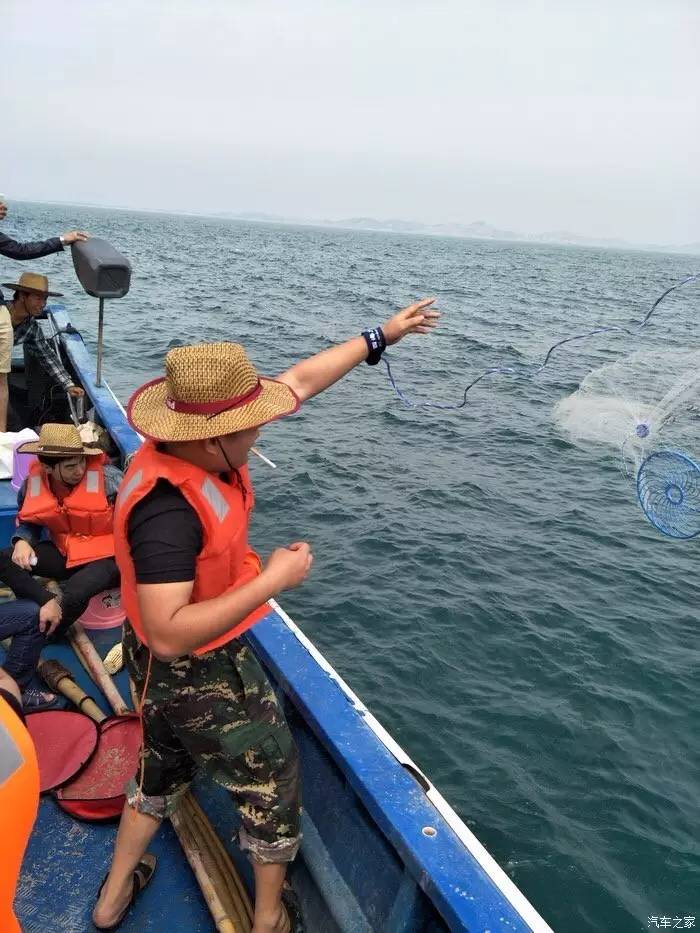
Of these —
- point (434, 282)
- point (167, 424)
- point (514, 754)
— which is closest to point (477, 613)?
point (514, 754)

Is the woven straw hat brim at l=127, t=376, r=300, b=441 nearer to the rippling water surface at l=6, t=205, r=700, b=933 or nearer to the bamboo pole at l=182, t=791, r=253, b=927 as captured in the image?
the bamboo pole at l=182, t=791, r=253, b=927

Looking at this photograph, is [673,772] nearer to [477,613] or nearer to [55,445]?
[477,613]

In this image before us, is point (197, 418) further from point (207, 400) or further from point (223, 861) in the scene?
point (223, 861)

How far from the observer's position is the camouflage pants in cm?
223

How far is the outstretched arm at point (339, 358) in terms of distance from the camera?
2.79m

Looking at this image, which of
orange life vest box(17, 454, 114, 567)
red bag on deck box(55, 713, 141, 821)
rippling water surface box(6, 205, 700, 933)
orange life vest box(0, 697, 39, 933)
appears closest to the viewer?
orange life vest box(0, 697, 39, 933)

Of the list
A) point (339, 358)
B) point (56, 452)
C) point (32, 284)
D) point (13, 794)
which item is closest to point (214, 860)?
point (13, 794)

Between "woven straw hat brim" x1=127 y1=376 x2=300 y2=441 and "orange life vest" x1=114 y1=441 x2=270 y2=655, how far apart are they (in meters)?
0.09

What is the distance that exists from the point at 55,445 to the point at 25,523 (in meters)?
0.59

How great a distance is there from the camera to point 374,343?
118 inches

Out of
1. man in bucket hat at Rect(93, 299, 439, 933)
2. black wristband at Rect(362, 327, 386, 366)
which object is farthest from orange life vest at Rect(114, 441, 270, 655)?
black wristband at Rect(362, 327, 386, 366)

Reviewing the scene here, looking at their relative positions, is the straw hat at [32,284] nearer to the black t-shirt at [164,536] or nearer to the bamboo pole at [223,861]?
the bamboo pole at [223,861]

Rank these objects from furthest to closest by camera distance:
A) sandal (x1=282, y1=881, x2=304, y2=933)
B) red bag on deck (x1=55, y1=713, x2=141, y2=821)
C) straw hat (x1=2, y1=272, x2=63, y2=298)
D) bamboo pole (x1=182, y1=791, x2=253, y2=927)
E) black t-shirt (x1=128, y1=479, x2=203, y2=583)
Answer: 1. straw hat (x1=2, y1=272, x2=63, y2=298)
2. red bag on deck (x1=55, y1=713, x2=141, y2=821)
3. bamboo pole (x1=182, y1=791, x2=253, y2=927)
4. sandal (x1=282, y1=881, x2=304, y2=933)
5. black t-shirt (x1=128, y1=479, x2=203, y2=583)

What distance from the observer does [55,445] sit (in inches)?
169
